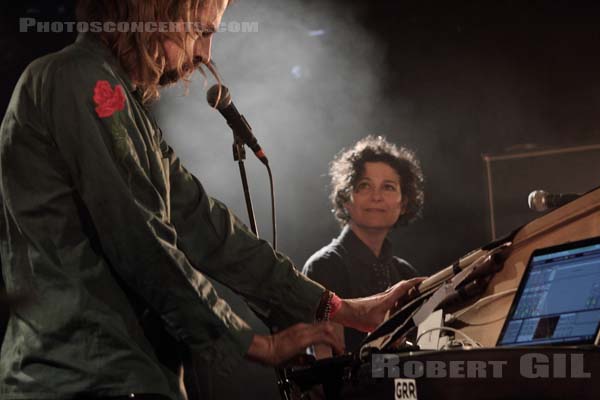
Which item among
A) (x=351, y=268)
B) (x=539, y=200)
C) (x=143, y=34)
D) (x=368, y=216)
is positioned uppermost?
(x=143, y=34)

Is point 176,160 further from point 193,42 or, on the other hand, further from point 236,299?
point 236,299

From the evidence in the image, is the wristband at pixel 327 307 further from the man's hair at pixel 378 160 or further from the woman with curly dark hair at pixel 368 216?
the man's hair at pixel 378 160

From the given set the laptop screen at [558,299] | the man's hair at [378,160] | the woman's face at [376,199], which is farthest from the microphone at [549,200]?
the man's hair at [378,160]

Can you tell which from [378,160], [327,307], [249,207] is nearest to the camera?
[327,307]

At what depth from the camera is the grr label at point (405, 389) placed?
4.05ft

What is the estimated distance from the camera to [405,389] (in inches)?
49.2

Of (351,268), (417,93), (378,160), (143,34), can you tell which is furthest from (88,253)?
(417,93)

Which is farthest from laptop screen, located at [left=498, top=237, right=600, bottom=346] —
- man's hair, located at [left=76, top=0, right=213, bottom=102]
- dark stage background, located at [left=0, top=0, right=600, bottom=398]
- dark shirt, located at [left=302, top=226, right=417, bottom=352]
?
dark stage background, located at [left=0, top=0, right=600, bottom=398]

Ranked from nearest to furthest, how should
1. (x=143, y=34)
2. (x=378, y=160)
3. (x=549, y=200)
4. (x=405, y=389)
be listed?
(x=405, y=389)
(x=143, y=34)
(x=549, y=200)
(x=378, y=160)

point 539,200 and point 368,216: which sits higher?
point 539,200

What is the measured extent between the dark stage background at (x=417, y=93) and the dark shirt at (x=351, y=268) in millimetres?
1176

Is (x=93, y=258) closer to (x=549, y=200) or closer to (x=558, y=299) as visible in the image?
(x=558, y=299)

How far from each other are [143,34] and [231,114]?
2.38ft

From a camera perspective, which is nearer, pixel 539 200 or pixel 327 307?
pixel 327 307
